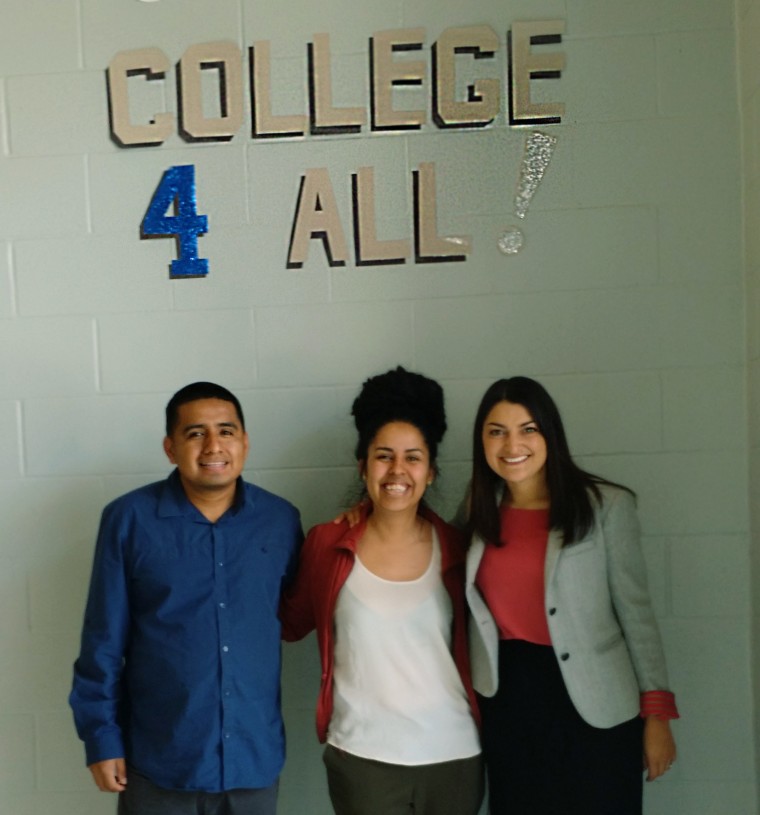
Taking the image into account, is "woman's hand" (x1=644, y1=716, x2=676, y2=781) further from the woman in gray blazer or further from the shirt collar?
the shirt collar

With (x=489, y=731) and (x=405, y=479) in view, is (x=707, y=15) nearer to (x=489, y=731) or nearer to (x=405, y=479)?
(x=405, y=479)

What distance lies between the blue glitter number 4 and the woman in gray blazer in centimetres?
93

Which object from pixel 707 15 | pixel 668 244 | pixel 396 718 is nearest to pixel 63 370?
pixel 396 718

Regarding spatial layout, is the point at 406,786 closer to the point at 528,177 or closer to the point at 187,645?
the point at 187,645

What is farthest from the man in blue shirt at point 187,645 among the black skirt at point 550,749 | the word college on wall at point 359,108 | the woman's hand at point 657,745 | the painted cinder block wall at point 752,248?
the painted cinder block wall at point 752,248

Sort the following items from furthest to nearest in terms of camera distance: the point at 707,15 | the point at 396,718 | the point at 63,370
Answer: the point at 63,370 < the point at 707,15 < the point at 396,718

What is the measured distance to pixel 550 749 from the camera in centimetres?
186

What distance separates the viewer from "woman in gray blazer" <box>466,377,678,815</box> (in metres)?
1.85

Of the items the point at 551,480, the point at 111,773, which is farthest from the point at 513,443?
the point at 111,773

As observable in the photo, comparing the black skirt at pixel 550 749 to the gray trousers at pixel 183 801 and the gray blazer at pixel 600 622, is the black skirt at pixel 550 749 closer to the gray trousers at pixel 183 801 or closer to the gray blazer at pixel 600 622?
the gray blazer at pixel 600 622

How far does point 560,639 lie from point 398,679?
0.36 metres

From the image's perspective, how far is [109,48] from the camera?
2.37m

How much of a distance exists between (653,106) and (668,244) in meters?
0.36

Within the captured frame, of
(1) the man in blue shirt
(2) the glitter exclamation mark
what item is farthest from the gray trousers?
(2) the glitter exclamation mark
